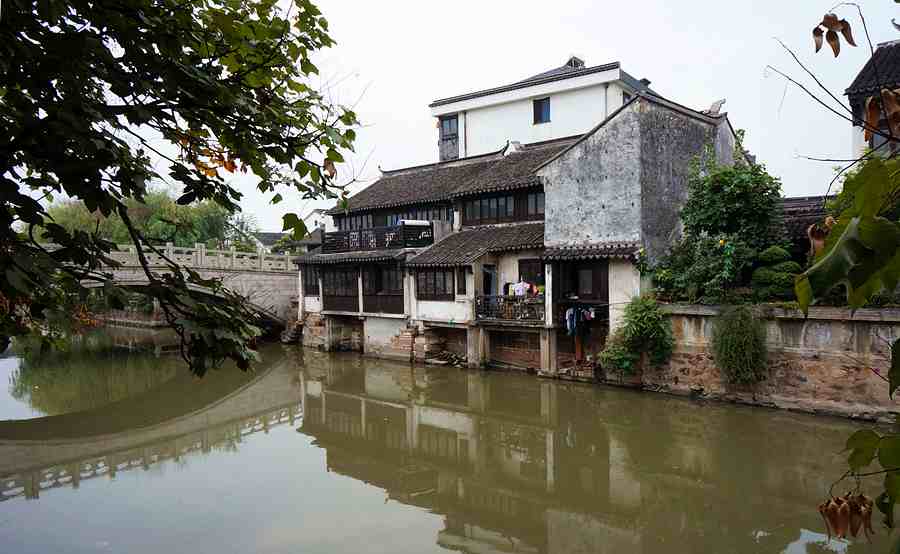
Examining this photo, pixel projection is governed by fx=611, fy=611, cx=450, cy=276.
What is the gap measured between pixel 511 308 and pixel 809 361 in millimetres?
6841

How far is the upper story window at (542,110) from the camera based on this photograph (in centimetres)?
2336

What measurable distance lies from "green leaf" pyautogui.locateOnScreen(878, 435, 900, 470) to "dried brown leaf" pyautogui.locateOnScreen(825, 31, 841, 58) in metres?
1.22

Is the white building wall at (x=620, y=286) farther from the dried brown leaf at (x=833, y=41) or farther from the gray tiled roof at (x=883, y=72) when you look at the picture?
the dried brown leaf at (x=833, y=41)

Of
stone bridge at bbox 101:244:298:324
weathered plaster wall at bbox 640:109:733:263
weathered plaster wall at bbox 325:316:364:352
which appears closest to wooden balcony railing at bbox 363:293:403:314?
weathered plaster wall at bbox 325:316:364:352

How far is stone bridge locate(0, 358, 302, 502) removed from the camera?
980cm

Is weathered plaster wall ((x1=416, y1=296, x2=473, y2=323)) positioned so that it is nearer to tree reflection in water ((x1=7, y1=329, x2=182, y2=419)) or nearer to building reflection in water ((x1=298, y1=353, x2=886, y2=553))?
building reflection in water ((x1=298, y1=353, x2=886, y2=553))

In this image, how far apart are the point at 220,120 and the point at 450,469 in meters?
7.55

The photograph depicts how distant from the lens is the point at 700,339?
12898 millimetres

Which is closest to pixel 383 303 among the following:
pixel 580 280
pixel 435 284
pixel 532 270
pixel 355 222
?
pixel 435 284

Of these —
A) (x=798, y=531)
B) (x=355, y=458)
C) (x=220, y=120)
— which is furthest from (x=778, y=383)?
(x=220, y=120)

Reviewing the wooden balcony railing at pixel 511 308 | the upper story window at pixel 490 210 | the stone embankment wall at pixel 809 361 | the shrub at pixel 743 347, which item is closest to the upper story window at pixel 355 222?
the upper story window at pixel 490 210

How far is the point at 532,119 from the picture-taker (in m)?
23.7

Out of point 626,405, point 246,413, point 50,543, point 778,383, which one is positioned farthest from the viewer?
point 246,413

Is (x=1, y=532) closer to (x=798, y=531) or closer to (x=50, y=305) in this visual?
(x=50, y=305)
